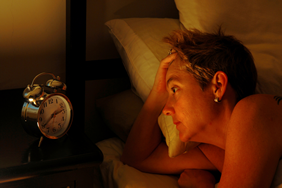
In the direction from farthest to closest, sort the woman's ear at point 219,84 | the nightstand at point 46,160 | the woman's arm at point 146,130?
the woman's arm at point 146,130
the woman's ear at point 219,84
the nightstand at point 46,160

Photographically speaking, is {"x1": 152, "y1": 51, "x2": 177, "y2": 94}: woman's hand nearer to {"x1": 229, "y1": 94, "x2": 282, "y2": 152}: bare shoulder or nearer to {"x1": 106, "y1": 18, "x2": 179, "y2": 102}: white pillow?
{"x1": 106, "y1": 18, "x2": 179, "y2": 102}: white pillow

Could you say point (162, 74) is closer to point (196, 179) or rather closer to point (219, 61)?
point (219, 61)

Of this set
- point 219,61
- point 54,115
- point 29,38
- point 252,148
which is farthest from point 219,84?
point 29,38

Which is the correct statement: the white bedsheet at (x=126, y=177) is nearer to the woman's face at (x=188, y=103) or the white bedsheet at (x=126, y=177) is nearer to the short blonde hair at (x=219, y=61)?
the woman's face at (x=188, y=103)

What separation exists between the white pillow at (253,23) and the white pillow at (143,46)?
0.19m

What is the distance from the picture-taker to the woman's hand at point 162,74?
98cm

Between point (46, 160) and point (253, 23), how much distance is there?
0.95m

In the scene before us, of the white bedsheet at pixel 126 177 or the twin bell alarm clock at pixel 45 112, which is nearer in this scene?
the twin bell alarm clock at pixel 45 112

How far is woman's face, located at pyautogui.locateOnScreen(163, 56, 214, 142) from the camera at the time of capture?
0.82 metres

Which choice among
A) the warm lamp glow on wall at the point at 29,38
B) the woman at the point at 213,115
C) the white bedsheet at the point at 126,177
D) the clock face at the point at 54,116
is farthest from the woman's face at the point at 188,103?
the warm lamp glow on wall at the point at 29,38

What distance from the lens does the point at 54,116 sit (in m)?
0.83

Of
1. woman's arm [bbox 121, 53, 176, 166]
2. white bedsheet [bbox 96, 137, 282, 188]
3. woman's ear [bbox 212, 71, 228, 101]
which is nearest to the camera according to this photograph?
woman's ear [bbox 212, 71, 228, 101]

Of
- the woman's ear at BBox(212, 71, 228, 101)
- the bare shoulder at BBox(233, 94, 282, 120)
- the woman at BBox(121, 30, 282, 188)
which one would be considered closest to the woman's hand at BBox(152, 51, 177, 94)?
the woman at BBox(121, 30, 282, 188)

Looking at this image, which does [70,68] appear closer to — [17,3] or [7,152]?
[17,3]
